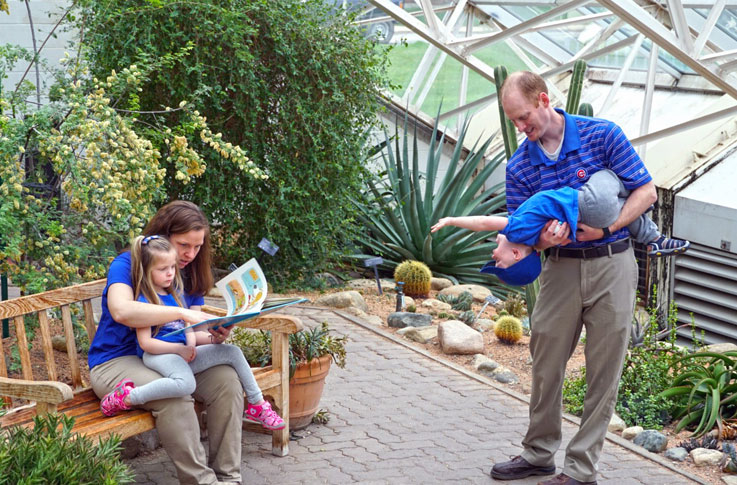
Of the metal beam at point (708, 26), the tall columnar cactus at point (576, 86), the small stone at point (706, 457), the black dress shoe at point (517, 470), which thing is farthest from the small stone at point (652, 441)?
the metal beam at point (708, 26)

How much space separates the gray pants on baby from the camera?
3320 millimetres

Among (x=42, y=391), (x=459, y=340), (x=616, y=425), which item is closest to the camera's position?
(x=42, y=391)

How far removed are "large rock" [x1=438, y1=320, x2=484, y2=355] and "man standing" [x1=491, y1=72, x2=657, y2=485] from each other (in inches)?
95.0

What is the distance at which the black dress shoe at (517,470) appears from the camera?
12.9ft

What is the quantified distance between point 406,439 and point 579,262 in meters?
1.50

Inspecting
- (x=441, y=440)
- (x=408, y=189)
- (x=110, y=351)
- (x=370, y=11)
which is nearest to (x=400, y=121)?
(x=370, y=11)

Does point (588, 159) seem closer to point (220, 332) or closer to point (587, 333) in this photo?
point (587, 333)

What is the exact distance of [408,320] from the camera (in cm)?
692

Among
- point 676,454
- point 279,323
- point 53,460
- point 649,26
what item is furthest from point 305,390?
point 649,26

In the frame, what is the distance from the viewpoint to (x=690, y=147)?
9.69 metres

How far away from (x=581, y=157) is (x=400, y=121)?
312 inches

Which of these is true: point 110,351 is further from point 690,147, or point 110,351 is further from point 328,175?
point 690,147

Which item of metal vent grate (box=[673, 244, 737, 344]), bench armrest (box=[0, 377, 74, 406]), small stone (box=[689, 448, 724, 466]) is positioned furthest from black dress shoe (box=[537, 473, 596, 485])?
metal vent grate (box=[673, 244, 737, 344])

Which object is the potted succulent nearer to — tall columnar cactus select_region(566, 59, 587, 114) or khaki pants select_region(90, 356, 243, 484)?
khaki pants select_region(90, 356, 243, 484)
